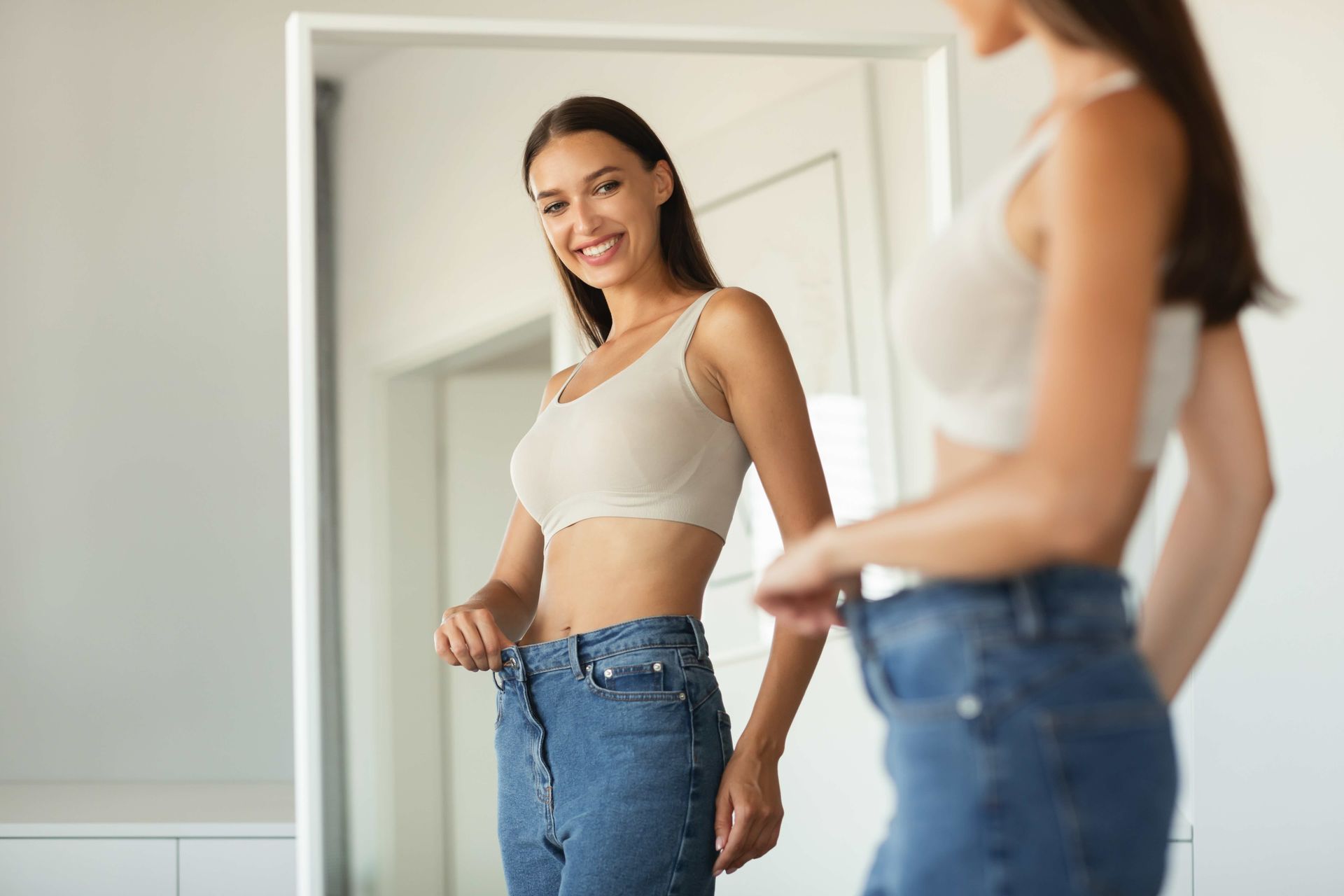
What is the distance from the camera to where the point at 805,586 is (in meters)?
0.77

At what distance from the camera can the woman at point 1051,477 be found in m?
0.67

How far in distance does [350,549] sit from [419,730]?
1.13 ft

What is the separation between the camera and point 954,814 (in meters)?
0.73

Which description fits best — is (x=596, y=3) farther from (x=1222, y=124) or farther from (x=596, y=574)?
(x=1222, y=124)

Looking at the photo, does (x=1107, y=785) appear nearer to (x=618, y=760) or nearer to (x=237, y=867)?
(x=618, y=760)

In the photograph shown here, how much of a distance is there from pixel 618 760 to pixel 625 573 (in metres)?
0.19

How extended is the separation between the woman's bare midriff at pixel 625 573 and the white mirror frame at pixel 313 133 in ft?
3.22

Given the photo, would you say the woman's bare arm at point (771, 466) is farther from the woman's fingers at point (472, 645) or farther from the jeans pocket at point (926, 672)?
the jeans pocket at point (926, 672)

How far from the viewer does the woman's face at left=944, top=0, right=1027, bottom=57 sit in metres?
0.80

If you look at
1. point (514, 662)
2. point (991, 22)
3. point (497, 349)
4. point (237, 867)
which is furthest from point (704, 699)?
point (237, 867)

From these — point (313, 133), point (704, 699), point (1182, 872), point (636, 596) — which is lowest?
point (1182, 872)

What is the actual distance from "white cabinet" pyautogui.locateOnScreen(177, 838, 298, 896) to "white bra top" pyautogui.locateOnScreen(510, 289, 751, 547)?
4.86ft

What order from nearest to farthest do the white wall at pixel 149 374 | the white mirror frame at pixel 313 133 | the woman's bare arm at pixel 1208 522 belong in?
the woman's bare arm at pixel 1208 522, the white mirror frame at pixel 313 133, the white wall at pixel 149 374

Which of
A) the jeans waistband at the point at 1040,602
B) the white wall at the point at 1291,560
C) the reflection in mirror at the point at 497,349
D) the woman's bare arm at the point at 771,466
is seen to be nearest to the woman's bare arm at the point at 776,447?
the woman's bare arm at the point at 771,466
